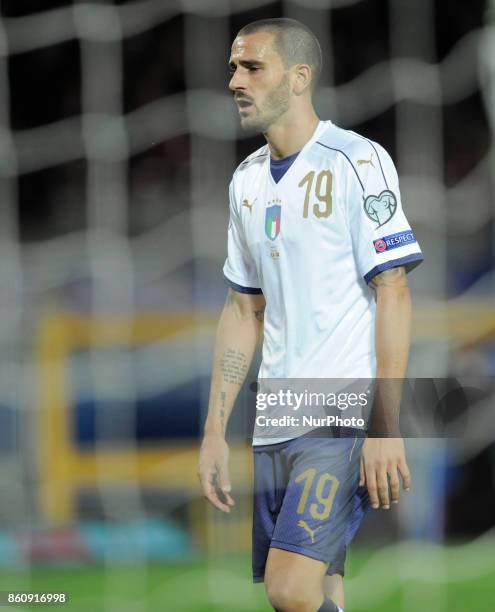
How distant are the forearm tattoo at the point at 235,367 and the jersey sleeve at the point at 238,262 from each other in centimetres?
11

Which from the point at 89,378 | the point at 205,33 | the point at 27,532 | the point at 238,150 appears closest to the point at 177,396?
the point at 89,378

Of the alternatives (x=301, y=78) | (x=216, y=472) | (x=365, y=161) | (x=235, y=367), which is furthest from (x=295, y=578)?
(x=301, y=78)

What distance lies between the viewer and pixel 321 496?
1646 mm

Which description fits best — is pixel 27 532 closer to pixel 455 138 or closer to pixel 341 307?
pixel 341 307

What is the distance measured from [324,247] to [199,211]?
0.51 metres

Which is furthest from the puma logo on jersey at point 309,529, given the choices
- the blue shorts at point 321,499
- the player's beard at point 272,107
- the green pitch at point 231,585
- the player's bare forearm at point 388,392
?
the player's beard at point 272,107

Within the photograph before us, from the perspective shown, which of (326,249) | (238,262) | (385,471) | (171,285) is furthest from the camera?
(171,285)

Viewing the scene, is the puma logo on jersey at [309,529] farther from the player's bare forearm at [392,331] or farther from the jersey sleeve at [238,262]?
the jersey sleeve at [238,262]

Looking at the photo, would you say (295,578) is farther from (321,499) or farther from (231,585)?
(231,585)

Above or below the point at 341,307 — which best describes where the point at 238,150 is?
above

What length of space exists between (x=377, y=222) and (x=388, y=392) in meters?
0.26

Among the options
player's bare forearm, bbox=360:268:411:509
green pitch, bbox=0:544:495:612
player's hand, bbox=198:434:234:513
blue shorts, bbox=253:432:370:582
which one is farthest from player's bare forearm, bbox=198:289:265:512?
green pitch, bbox=0:544:495:612

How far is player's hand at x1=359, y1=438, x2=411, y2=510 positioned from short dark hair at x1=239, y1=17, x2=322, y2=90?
60cm

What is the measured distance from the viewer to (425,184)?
2160mm
